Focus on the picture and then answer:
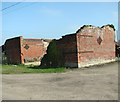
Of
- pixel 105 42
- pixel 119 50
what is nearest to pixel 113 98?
pixel 105 42

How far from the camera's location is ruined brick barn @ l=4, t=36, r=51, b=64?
19.8 m

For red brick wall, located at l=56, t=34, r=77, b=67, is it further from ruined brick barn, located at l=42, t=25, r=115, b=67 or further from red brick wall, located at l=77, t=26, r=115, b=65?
red brick wall, located at l=77, t=26, r=115, b=65

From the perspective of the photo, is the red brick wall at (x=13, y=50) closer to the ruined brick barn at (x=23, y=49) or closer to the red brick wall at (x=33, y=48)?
the ruined brick barn at (x=23, y=49)

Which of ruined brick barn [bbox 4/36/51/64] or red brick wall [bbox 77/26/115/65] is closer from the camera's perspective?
red brick wall [bbox 77/26/115/65]

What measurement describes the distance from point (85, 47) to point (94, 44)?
1.70 meters

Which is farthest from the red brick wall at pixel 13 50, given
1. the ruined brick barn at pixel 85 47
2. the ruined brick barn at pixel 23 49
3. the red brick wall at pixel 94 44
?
the red brick wall at pixel 94 44

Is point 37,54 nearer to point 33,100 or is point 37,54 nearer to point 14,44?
point 14,44

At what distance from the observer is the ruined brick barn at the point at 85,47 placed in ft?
42.1

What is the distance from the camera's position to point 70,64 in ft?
43.4

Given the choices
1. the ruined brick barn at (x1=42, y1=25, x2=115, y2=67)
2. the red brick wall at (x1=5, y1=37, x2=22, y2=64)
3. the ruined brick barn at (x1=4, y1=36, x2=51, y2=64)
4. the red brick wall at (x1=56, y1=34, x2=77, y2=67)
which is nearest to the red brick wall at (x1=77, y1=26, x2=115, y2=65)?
the ruined brick barn at (x1=42, y1=25, x2=115, y2=67)

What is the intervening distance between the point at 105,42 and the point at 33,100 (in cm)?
1374

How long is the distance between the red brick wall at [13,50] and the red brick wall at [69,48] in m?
8.79

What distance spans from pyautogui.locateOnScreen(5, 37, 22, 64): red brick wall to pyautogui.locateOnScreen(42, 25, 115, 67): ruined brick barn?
702 centimetres

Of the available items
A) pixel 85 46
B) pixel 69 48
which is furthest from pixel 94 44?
pixel 69 48
